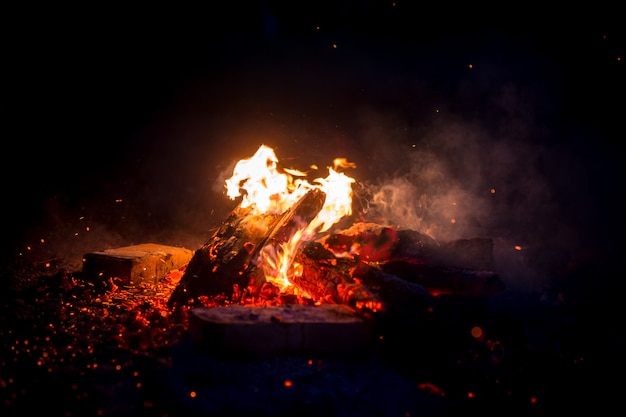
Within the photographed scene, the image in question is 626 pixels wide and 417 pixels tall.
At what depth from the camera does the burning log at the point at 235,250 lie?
5.27m

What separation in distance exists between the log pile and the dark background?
218 cm

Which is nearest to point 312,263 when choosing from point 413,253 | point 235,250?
point 235,250

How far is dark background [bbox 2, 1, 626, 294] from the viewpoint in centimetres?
811

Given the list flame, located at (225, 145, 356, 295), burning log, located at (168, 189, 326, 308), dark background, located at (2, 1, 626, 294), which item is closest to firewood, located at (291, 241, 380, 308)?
flame, located at (225, 145, 356, 295)

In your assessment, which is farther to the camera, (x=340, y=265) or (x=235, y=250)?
(x=235, y=250)

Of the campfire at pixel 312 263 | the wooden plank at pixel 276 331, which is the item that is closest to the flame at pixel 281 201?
the campfire at pixel 312 263

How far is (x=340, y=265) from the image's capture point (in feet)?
17.1

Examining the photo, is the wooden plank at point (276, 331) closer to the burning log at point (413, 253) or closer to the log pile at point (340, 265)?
the log pile at point (340, 265)

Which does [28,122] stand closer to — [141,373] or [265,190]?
[265,190]

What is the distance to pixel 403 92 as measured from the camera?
9.70 m

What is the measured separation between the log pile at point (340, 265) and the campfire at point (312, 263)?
0.01 metres

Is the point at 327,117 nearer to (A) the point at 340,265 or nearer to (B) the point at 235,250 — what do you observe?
(B) the point at 235,250

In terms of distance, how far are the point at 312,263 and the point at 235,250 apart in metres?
1.11

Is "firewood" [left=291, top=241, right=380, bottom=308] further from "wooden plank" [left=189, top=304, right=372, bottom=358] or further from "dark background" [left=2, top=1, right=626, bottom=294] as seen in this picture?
"dark background" [left=2, top=1, right=626, bottom=294]
